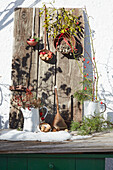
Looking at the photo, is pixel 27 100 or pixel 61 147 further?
pixel 27 100

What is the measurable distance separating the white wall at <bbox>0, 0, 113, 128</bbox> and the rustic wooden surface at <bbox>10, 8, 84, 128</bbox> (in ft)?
0.28

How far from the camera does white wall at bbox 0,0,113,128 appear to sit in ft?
7.89

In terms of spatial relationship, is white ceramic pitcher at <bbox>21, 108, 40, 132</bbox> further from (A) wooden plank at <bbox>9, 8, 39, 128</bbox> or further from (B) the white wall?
(B) the white wall

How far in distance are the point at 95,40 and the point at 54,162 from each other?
1455mm

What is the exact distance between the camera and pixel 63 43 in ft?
7.97

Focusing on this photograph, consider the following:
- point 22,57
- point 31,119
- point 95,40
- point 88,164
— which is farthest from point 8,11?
point 88,164

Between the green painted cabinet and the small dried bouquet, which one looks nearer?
the green painted cabinet

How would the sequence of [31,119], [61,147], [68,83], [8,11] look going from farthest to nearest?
[8,11]
[68,83]
[31,119]
[61,147]

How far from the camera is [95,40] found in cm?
245

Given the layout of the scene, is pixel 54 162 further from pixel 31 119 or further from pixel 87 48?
pixel 87 48

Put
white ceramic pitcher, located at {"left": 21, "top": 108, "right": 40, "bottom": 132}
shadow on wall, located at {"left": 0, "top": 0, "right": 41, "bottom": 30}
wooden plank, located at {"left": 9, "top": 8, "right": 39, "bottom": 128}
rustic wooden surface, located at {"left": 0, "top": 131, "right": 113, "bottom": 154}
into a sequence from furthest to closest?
shadow on wall, located at {"left": 0, "top": 0, "right": 41, "bottom": 30} → wooden plank, located at {"left": 9, "top": 8, "right": 39, "bottom": 128} → white ceramic pitcher, located at {"left": 21, "top": 108, "right": 40, "bottom": 132} → rustic wooden surface, located at {"left": 0, "top": 131, "right": 113, "bottom": 154}

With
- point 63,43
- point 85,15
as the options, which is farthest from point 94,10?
point 63,43

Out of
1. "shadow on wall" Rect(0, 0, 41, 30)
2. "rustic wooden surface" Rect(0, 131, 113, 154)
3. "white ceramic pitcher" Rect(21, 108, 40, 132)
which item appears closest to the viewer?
"rustic wooden surface" Rect(0, 131, 113, 154)

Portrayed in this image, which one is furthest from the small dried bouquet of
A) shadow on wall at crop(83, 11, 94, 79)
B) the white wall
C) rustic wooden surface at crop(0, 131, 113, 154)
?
shadow on wall at crop(83, 11, 94, 79)
